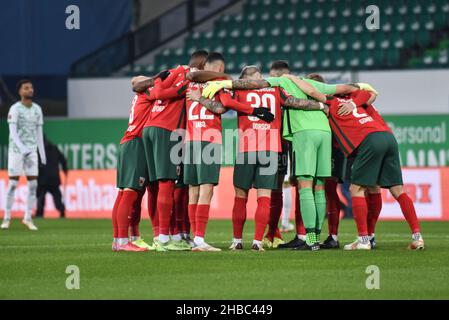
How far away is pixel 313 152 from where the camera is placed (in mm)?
11836

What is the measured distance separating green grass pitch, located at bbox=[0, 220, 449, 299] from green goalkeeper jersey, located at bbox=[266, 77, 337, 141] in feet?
4.61

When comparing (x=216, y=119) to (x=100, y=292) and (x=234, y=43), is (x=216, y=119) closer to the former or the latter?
(x=100, y=292)

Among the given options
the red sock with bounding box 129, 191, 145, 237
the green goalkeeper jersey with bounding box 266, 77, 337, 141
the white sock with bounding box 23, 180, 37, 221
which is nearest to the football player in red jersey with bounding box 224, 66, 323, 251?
the green goalkeeper jersey with bounding box 266, 77, 337, 141

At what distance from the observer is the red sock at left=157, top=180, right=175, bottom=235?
11.9 m

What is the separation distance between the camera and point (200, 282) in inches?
351

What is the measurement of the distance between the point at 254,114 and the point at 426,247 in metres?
2.70

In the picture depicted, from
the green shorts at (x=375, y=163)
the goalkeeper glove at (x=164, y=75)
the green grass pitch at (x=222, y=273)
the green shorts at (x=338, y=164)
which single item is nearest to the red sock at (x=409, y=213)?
the green shorts at (x=375, y=163)

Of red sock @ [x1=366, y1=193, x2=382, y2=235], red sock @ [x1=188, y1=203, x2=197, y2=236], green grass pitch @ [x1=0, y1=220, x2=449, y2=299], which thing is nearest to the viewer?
green grass pitch @ [x1=0, y1=220, x2=449, y2=299]

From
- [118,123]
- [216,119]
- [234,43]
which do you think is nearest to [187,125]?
[216,119]

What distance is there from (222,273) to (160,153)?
269cm

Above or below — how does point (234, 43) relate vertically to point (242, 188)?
above

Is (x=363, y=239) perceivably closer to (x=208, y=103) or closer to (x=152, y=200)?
(x=208, y=103)

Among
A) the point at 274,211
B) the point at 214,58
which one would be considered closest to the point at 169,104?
the point at 214,58

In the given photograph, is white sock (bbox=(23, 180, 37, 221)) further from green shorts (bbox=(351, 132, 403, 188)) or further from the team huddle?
green shorts (bbox=(351, 132, 403, 188))
